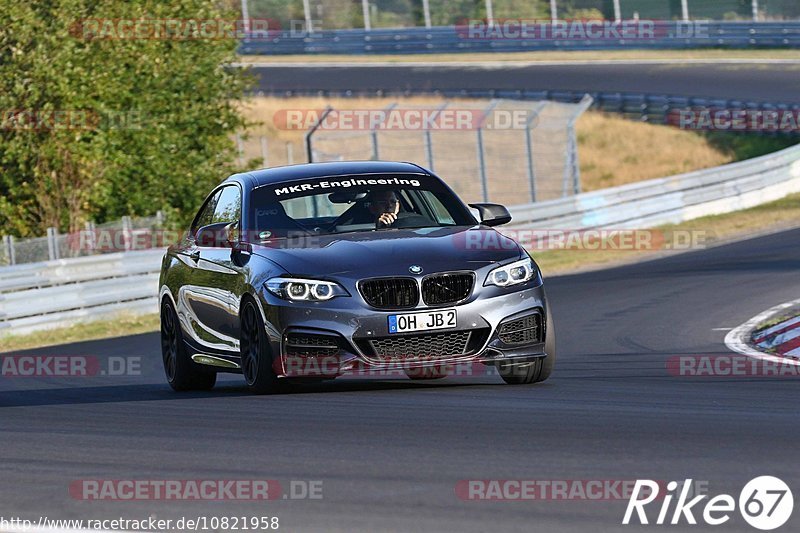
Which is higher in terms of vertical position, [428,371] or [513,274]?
[513,274]

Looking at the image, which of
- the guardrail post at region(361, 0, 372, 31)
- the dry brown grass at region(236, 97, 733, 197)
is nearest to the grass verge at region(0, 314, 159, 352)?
the dry brown grass at region(236, 97, 733, 197)

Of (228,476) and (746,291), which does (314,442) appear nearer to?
(228,476)

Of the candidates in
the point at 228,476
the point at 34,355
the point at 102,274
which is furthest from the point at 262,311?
the point at 102,274

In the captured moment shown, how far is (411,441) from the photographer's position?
7508mm

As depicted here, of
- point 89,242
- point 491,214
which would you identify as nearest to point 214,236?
point 491,214

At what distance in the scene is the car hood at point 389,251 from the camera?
9.52 meters

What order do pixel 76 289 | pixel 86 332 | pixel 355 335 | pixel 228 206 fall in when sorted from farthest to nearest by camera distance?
pixel 76 289, pixel 86 332, pixel 228 206, pixel 355 335

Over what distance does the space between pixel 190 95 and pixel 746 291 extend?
14.6 metres

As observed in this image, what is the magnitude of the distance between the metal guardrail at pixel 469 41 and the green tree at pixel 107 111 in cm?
2450

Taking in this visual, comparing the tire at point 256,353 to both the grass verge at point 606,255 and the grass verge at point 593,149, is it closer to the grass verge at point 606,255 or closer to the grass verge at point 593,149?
the grass verge at point 606,255

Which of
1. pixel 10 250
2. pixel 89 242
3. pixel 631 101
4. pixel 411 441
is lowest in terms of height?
pixel 631 101

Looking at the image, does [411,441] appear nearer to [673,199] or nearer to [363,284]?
[363,284]

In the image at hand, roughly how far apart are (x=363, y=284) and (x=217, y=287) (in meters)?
1.74

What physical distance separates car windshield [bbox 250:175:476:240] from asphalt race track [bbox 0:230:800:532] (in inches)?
44.0
